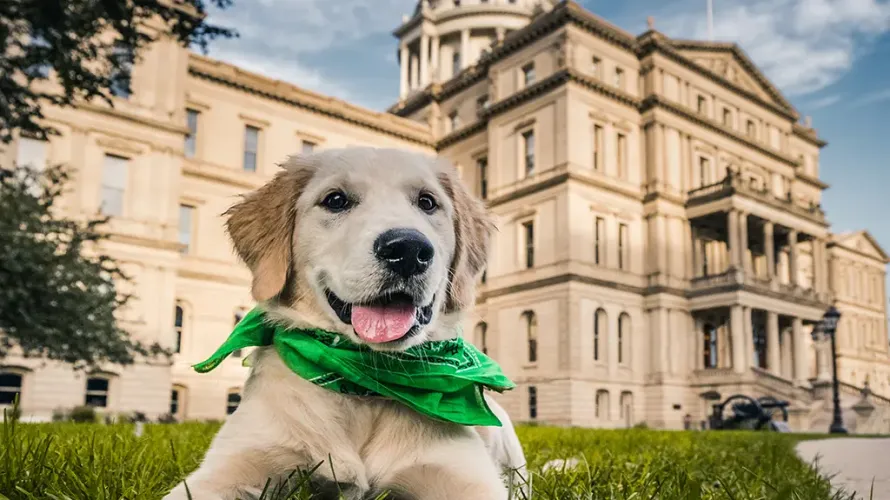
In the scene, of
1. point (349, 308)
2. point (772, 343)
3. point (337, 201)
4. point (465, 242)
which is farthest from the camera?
point (772, 343)

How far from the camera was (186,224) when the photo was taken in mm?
32562

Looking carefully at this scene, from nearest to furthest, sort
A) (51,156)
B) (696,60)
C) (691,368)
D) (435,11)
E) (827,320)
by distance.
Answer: (827,320) → (51,156) → (691,368) → (696,60) → (435,11)

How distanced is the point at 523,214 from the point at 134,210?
1686 cm

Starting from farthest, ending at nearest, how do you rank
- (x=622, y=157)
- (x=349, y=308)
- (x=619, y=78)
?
(x=619, y=78), (x=622, y=157), (x=349, y=308)

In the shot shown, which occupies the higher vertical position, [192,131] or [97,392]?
[192,131]

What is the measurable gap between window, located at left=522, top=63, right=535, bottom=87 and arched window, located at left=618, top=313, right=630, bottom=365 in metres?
12.0

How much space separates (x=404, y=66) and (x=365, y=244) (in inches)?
2482

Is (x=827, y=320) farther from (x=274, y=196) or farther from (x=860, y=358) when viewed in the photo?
(x=860, y=358)

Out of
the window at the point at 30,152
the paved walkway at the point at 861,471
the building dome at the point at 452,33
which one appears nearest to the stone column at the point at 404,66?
the building dome at the point at 452,33

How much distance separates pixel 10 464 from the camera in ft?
7.86

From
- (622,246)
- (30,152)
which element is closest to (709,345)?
(622,246)

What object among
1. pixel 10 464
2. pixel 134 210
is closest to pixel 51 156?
pixel 134 210

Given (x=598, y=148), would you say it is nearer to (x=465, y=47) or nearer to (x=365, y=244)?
(x=465, y=47)

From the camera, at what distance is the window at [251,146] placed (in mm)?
35125
